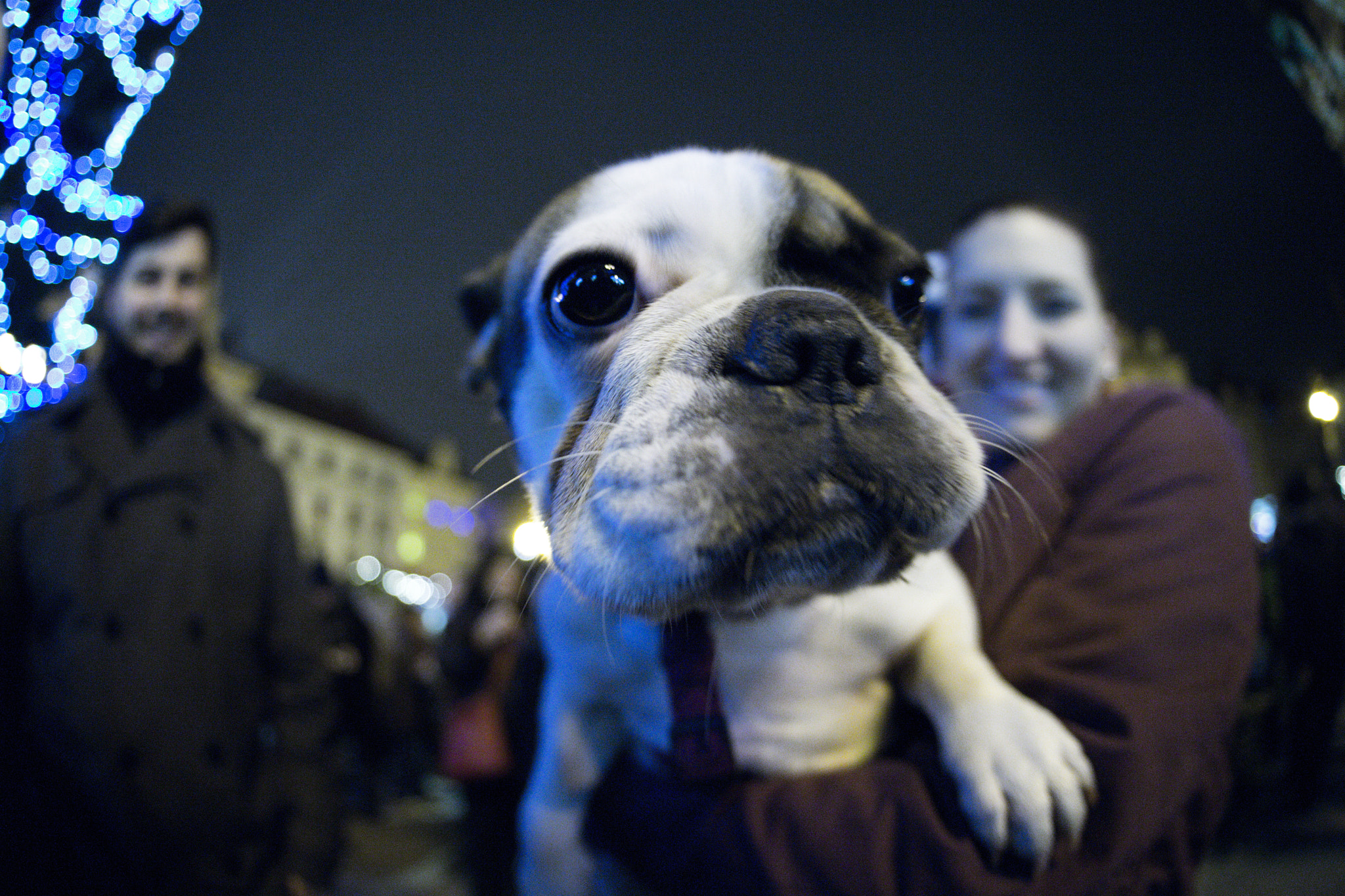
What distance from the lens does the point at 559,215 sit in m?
0.78

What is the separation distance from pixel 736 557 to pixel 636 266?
34 centimetres

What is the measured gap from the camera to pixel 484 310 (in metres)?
0.91

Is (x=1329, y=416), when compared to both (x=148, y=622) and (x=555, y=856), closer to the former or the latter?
(x=555, y=856)

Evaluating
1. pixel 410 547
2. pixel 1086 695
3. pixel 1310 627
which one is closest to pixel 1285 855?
pixel 1310 627

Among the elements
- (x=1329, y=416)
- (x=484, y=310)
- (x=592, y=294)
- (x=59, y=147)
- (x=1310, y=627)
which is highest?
(x=59, y=147)

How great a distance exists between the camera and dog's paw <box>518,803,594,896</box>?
796 millimetres

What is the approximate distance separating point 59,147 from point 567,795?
0.89 meters

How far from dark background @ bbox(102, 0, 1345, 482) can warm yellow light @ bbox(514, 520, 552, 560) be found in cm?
8

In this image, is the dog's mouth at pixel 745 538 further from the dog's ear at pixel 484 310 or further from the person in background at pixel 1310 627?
the person in background at pixel 1310 627

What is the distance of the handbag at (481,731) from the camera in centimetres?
141

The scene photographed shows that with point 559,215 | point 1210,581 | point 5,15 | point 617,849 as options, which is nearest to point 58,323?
point 5,15

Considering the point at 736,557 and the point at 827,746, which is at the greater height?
the point at 736,557

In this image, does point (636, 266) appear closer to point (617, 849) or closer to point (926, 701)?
point (926, 701)

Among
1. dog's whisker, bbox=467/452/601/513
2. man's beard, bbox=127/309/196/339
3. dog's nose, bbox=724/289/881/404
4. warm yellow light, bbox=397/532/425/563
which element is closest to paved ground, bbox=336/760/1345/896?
dog's nose, bbox=724/289/881/404
